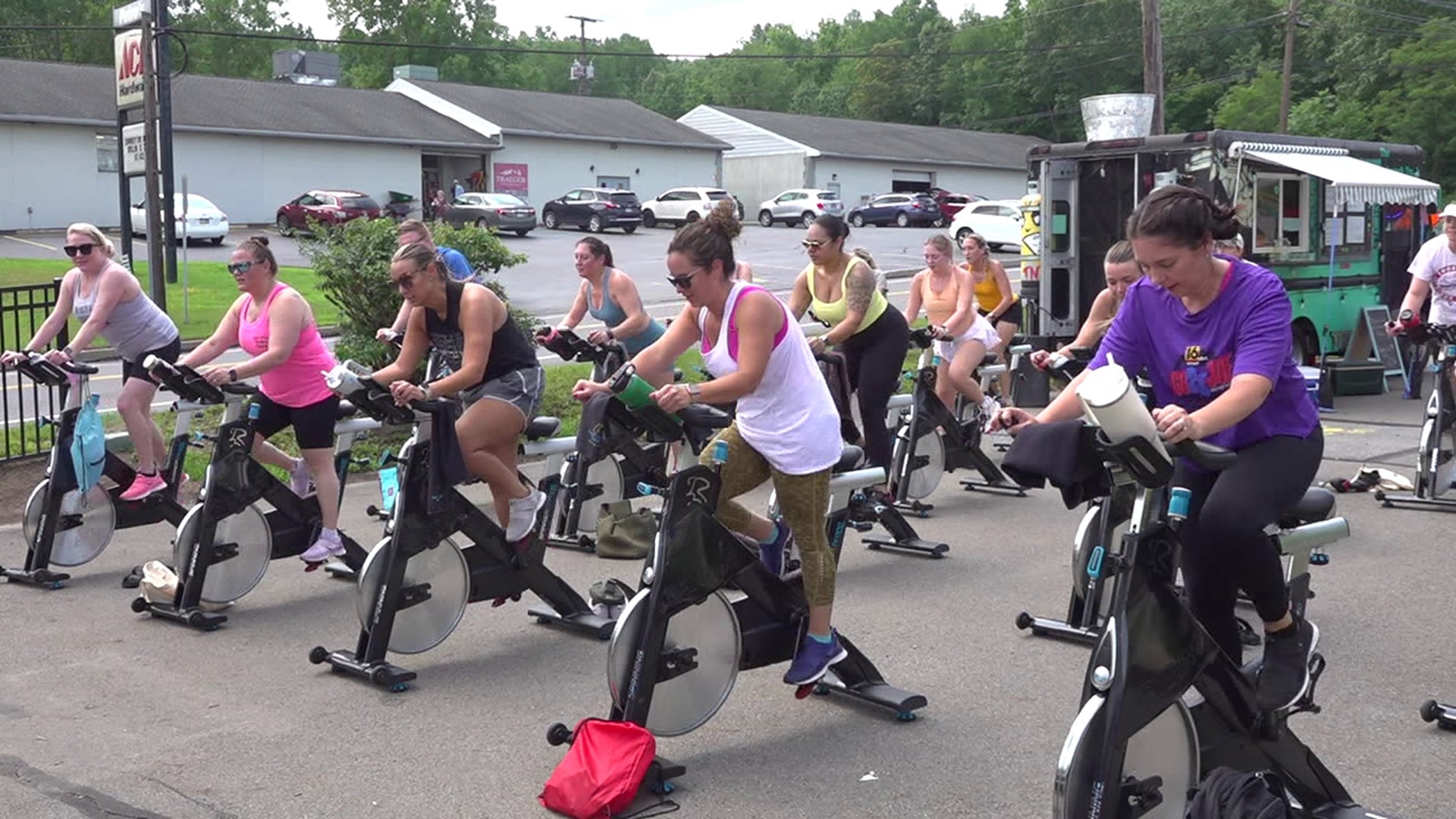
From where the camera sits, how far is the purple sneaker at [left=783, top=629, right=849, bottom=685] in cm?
536

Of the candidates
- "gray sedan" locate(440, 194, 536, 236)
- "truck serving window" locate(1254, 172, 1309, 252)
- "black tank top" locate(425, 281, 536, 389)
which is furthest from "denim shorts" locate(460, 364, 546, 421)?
"gray sedan" locate(440, 194, 536, 236)

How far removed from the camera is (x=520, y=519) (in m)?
6.71

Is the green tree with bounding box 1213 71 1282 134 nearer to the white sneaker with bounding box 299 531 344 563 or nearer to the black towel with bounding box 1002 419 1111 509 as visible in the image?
the white sneaker with bounding box 299 531 344 563

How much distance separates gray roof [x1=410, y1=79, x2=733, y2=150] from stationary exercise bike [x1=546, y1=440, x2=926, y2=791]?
4765 centimetres

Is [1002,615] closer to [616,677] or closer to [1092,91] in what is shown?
[616,677]

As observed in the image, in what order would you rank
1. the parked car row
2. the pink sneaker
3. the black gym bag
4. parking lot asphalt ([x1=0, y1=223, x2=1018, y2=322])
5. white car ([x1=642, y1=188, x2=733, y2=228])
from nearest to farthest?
the black gym bag
the pink sneaker
parking lot asphalt ([x1=0, y1=223, x2=1018, y2=322])
the parked car row
white car ([x1=642, y1=188, x2=733, y2=228])

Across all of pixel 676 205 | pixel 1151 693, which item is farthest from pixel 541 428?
pixel 676 205

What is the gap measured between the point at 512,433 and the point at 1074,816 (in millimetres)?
3921

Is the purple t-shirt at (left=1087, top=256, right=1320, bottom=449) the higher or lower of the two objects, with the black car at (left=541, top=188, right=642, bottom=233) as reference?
lower

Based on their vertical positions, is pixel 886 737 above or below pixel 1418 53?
below

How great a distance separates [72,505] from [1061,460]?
6.14m

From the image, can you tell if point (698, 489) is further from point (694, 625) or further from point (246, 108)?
point (246, 108)

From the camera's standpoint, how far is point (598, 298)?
987 centimetres

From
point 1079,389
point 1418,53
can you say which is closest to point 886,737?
point 1079,389
